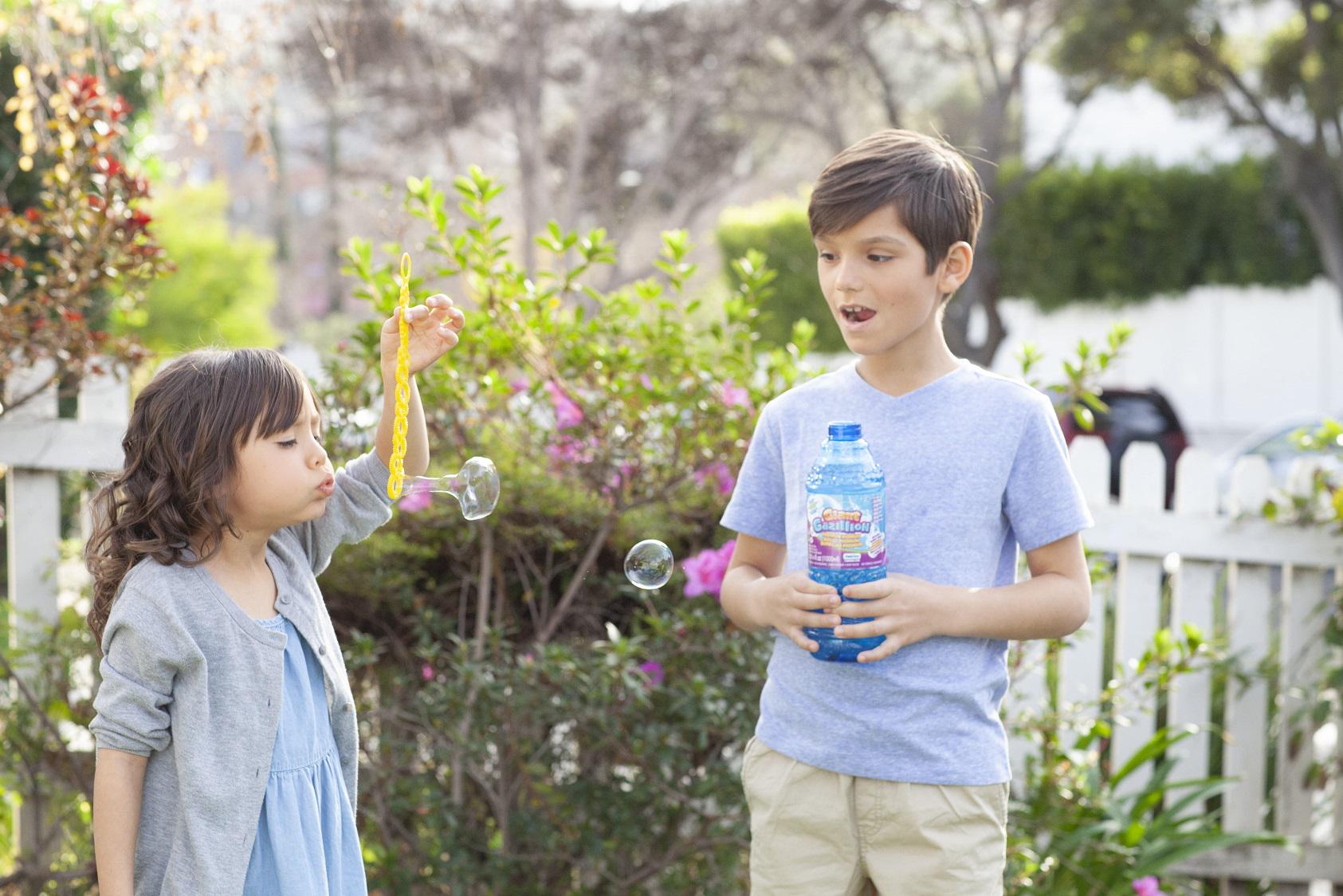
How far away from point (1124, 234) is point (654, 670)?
1922cm

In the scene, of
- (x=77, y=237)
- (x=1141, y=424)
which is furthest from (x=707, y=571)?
(x=1141, y=424)

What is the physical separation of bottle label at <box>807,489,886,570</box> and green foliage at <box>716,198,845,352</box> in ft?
51.4

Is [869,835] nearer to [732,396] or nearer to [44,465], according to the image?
[732,396]

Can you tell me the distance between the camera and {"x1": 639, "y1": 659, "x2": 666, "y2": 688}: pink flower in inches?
114

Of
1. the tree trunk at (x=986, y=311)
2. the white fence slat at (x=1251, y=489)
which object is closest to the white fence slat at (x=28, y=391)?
the white fence slat at (x=1251, y=489)

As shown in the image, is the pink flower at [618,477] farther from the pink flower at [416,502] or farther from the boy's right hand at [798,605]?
the boy's right hand at [798,605]

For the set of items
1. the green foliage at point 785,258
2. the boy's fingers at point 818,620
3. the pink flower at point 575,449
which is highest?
the green foliage at point 785,258

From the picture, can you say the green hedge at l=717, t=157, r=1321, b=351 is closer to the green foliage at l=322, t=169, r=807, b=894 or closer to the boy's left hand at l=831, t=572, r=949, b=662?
the green foliage at l=322, t=169, r=807, b=894

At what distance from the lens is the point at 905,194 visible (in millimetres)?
1927

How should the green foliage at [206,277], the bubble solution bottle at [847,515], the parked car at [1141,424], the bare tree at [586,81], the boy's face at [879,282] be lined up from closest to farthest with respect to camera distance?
1. the bubble solution bottle at [847,515]
2. the boy's face at [879,282]
3. the parked car at [1141,424]
4. the bare tree at [586,81]
5. the green foliage at [206,277]

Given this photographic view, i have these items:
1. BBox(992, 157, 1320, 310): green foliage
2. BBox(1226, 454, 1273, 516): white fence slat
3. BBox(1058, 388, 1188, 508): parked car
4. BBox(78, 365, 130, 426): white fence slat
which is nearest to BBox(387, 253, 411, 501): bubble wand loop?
BBox(78, 365, 130, 426): white fence slat

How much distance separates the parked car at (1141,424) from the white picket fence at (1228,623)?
277 inches

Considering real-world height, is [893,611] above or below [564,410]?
below

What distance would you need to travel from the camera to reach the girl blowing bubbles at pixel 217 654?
182 cm
